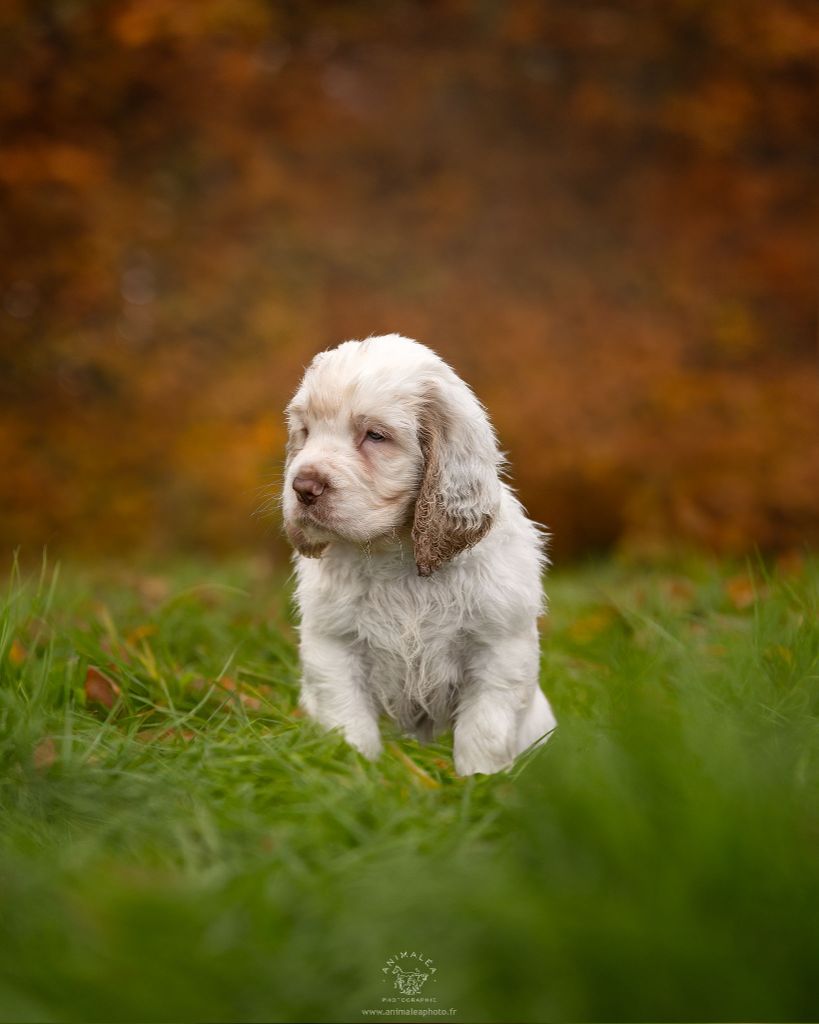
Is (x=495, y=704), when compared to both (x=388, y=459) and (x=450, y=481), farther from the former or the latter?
(x=388, y=459)

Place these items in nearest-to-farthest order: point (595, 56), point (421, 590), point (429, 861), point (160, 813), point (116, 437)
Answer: point (429, 861), point (160, 813), point (421, 590), point (595, 56), point (116, 437)

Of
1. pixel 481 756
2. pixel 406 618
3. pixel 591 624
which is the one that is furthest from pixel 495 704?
pixel 591 624

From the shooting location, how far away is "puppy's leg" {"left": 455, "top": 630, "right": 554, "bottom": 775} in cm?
318

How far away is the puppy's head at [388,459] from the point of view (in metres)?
3.10

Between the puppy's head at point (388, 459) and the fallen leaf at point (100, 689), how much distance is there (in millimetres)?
868

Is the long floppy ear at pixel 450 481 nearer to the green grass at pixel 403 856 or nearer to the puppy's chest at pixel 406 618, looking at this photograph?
the puppy's chest at pixel 406 618

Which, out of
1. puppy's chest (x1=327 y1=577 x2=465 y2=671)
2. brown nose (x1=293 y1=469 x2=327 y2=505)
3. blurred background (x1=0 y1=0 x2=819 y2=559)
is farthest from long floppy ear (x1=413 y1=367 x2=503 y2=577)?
blurred background (x1=0 y1=0 x2=819 y2=559)

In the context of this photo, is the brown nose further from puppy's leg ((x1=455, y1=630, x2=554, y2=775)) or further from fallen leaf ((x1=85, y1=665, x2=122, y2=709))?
fallen leaf ((x1=85, y1=665, x2=122, y2=709))

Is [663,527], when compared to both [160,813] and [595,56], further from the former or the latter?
[160,813]

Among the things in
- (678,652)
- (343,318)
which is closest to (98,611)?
(678,652)

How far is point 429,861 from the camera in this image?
2297 mm

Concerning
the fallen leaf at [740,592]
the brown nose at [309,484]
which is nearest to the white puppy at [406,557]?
the brown nose at [309,484]

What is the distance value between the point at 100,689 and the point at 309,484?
1.12 meters

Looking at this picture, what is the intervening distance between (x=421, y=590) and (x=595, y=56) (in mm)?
7999
